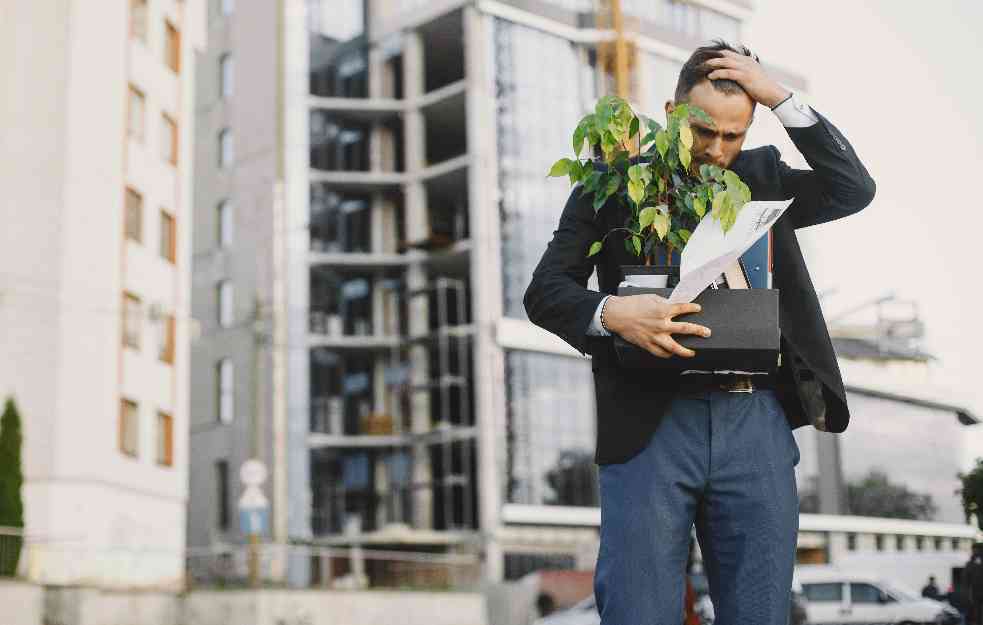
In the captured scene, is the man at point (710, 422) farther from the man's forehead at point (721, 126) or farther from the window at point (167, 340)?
the window at point (167, 340)

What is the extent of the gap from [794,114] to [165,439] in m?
29.9

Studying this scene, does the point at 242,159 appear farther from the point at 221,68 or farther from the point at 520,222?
the point at 520,222

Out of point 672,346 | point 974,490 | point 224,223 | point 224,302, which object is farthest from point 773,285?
point 224,223

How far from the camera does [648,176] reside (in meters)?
2.76

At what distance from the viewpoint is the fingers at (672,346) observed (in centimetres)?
255

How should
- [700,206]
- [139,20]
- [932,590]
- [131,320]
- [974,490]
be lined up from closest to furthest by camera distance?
[700,206] → [974,490] → [932,590] → [131,320] → [139,20]

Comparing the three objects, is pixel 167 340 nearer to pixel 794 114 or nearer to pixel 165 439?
pixel 165 439

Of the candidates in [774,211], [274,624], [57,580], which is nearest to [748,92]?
[774,211]

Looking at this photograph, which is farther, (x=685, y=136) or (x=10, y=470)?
(x=10, y=470)

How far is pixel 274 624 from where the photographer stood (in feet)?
70.0

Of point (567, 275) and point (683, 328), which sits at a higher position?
point (567, 275)

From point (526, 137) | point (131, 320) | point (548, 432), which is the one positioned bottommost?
point (548, 432)

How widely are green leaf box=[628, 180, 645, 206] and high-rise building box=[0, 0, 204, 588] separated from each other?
2216cm

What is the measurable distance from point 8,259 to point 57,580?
22.1 ft
